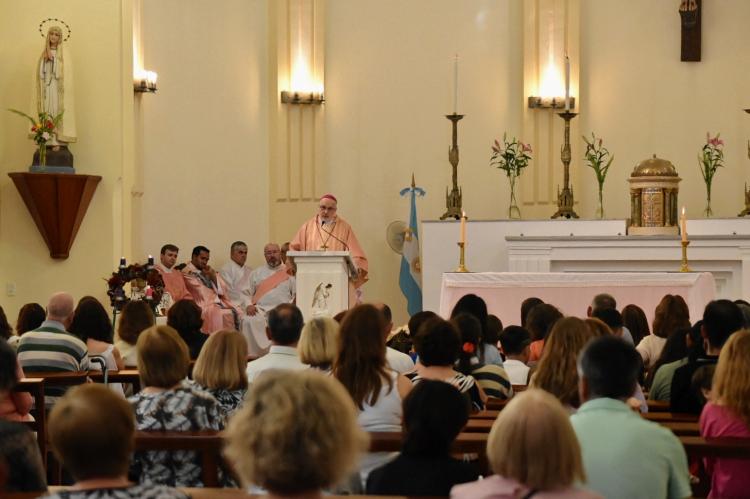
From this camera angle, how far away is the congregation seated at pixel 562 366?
4602mm

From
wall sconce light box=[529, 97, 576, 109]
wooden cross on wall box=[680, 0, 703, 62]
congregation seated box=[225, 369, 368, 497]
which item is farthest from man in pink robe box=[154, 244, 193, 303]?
congregation seated box=[225, 369, 368, 497]

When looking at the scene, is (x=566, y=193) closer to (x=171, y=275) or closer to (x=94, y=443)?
(x=171, y=275)

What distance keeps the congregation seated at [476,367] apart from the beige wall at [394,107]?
8051 mm

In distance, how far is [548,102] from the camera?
569 inches

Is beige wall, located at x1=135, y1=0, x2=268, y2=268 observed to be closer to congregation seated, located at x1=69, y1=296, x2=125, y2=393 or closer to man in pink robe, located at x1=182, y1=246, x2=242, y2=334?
man in pink robe, located at x1=182, y1=246, x2=242, y2=334

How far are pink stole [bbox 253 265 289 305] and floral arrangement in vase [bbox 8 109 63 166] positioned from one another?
9.28ft

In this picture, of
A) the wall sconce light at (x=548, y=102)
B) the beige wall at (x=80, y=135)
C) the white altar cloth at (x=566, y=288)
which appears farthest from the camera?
the wall sconce light at (x=548, y=102)

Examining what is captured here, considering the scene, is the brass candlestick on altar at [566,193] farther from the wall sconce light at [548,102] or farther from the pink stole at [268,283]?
the pink stole at [268,283]

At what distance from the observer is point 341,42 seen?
15008 millimetres

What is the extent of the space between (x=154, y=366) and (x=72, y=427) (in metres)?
1.91

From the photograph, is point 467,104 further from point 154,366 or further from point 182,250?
point 154,366

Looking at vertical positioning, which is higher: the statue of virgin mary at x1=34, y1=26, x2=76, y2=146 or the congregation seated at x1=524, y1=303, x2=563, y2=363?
the statue of virgin mary at x1=34, y1=26, x2=76, y2=146

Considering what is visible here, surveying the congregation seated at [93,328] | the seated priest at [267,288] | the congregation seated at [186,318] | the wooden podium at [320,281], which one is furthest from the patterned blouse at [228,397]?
the seated priest at [267,288]

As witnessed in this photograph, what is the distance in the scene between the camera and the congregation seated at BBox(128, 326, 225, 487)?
4.69 meters
